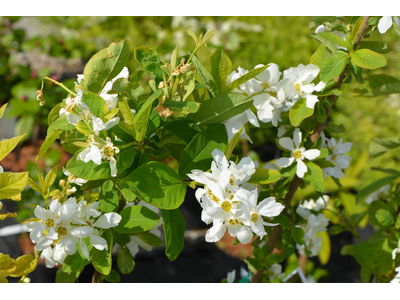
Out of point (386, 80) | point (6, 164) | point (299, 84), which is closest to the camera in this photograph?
point (299, 84)

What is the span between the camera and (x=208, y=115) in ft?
1.77

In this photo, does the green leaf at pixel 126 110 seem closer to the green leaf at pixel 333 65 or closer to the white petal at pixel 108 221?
the white petal at pixel 108 221

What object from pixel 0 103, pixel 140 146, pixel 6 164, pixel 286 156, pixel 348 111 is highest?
pixel 140 146

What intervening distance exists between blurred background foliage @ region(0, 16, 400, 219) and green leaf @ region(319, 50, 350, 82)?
1.52 m

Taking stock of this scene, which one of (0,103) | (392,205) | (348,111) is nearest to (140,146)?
(392,205)

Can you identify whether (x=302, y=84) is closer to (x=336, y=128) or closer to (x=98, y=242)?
(x=336, y=128)

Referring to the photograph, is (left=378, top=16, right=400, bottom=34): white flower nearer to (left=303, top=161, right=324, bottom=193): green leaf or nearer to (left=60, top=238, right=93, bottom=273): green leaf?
(left=303, top=161, right=324, bottom=193): green leaf

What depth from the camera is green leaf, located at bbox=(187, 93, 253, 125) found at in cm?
52

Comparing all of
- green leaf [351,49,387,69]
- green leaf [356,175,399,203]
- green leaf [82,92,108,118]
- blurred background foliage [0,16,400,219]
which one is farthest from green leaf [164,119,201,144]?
blurred background foliage [0,16,400,219]

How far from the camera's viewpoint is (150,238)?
25.4 inches

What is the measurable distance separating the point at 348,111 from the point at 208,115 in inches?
105

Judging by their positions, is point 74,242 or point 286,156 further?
point 286,156

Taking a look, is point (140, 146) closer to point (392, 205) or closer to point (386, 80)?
point (386, 80)

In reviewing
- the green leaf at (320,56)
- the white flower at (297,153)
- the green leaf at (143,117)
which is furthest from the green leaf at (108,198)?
the green leaf at (320,56)
